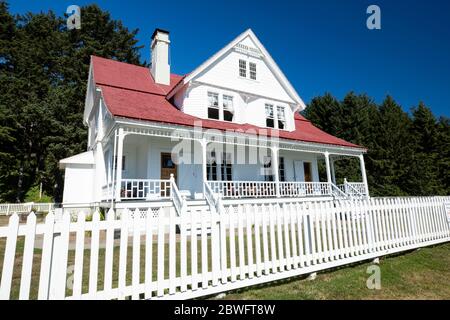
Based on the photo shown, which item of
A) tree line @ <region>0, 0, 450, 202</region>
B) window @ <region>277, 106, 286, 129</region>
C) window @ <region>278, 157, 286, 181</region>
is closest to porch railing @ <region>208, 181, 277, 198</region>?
window @ <region>278, 157, 286, 181</region>

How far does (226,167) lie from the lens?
15.4 meters

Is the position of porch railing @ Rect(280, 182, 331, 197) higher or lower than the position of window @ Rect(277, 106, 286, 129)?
lower

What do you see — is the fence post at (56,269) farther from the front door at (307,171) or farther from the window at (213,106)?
the front door at (307,171)

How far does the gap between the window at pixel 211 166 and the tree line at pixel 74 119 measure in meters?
19.7

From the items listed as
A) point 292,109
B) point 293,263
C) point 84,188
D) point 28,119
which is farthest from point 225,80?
point 28,119

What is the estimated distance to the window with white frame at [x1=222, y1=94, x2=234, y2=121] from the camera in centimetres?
1559

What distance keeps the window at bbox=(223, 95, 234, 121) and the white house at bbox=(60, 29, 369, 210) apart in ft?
0.20

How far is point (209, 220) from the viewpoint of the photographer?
4504 mm

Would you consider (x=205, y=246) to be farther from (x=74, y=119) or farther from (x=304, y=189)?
(x=74, y=119)

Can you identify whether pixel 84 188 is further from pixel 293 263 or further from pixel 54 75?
pixel 54 75

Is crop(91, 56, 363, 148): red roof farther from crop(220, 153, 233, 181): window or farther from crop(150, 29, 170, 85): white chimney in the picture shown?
crop(220, 153, 233, 181): window

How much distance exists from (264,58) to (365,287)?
15.4 m

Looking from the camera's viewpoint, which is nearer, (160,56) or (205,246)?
(205,246)

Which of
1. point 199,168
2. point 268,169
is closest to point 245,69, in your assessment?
point 268,169
